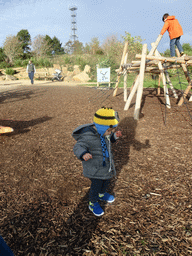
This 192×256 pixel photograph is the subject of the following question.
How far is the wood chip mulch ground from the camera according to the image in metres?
1.98

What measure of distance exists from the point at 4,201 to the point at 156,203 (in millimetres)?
2267

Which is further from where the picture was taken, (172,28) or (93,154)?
(172,28)

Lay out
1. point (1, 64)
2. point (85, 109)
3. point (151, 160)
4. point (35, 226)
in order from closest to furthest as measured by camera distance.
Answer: point (35, 226) → point (151, 160) → point (85, 109) → point (1, 64)

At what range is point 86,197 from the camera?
271 cm

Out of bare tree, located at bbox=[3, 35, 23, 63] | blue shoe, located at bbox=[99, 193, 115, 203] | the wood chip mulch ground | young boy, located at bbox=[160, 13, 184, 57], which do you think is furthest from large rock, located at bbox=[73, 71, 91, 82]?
blue shoe, located at bbox=[99, 193, 115, 203]

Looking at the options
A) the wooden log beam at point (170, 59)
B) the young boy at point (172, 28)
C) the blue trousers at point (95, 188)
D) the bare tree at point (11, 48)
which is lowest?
the blue trousers at point (95, 188)

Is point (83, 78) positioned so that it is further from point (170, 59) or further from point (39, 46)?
point (39, 46)

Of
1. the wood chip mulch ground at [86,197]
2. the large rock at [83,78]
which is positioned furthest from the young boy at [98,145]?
the large rock at [83,78]

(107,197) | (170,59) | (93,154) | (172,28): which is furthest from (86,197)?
(172,28)

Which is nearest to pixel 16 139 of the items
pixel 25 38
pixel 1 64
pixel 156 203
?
pixel 156 203

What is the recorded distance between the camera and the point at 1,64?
3034cm

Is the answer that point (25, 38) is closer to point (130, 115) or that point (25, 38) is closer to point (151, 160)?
point (130, 115)

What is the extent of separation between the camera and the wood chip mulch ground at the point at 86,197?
198 centimetres

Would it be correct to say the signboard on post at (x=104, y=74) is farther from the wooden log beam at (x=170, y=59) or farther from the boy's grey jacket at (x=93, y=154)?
the boy's grey jacket at (x=93, y=154)
